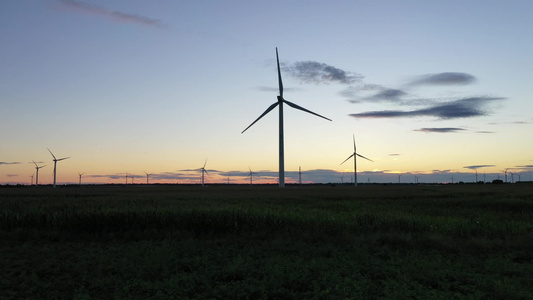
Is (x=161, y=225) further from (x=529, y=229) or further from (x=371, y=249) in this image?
(x=529, y=229)

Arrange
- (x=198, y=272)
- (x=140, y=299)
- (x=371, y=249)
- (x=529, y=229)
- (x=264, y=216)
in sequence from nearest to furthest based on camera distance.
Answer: (x=140, y=299) → (x=198, y=272) → (x=371, y=249) → (x=529, y=229) → (x=264, y=216)

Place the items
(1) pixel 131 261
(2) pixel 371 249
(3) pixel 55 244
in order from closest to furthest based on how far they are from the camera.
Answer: (1) pixel 131 261, (2) pixel 371 249, (3) pixel 55 244

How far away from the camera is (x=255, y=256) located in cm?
2117

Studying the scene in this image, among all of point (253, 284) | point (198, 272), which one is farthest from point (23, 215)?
point (253, 284)

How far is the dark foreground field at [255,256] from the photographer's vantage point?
49.5 ft

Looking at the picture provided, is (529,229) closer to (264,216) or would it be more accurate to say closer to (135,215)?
(264,216)

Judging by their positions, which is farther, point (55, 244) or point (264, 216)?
point (264, 216)

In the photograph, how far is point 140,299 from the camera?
45.8 ft

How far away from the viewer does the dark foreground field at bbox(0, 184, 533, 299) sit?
15.1m

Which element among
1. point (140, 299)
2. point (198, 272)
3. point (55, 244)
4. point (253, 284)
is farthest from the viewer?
point (55, 244)

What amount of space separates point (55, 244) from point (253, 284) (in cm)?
1537

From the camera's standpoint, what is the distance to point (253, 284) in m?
15.7

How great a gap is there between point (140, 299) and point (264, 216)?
1917 cm

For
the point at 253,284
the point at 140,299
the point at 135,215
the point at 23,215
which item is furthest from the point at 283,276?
the point at 23,215
